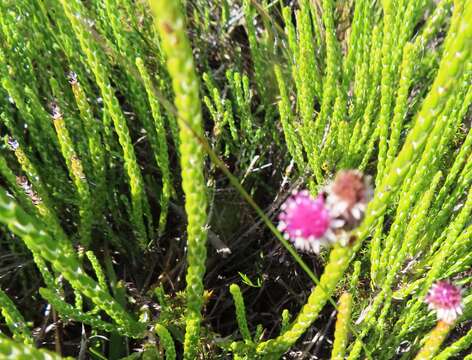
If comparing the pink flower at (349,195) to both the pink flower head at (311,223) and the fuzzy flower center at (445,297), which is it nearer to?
the pink flower head at (311,223)

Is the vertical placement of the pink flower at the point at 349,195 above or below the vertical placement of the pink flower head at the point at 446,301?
above

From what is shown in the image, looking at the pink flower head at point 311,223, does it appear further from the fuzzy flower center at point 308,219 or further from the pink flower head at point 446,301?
the pink flower head at point 446,301

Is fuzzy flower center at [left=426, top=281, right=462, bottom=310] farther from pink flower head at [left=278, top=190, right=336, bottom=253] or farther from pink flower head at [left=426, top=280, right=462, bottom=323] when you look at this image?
pink flower head at [left=278, top=190, right=336, bottom=253]

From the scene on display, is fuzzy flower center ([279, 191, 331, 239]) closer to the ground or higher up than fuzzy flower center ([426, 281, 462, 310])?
higher up

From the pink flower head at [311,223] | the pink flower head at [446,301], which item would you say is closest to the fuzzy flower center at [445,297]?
the pink flower head at [446,301]

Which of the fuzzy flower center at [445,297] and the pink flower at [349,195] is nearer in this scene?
the pink flower at [349,195]

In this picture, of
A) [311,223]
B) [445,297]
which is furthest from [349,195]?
[445,297]

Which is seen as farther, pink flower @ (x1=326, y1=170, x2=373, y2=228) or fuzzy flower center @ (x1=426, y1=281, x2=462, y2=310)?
fuzzy flower center @ (x1=426, y1=281, x2=462, y2=310)

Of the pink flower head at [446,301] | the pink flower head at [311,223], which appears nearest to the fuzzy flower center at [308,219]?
the pink flower head at [311,223]

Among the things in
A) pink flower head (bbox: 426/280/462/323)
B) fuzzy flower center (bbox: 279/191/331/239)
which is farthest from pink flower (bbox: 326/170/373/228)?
pink flower head (bbox: 426/280/462/323)
